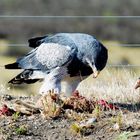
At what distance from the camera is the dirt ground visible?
560cm

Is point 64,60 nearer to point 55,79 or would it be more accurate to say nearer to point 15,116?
point 55,79

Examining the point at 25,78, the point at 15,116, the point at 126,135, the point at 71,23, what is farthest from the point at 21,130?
the point at 71,23

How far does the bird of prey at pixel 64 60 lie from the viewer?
21.6ft

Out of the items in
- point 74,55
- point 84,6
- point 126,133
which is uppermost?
point 84,6

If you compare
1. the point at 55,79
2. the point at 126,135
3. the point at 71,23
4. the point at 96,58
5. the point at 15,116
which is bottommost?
the point at 126,135

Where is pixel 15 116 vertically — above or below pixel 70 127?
above

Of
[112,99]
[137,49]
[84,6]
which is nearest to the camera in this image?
[112,99]

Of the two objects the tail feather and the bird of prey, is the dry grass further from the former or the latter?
the tail feather

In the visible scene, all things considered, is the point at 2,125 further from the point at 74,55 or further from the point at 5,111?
the point at 74,55

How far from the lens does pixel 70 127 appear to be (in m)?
5.74

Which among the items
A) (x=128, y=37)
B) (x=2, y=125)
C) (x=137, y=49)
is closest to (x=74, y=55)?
(x=2, y=125)

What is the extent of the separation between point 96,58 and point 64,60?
0.29 metres

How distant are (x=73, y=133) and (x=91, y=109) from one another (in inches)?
21.8

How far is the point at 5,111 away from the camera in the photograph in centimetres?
607
